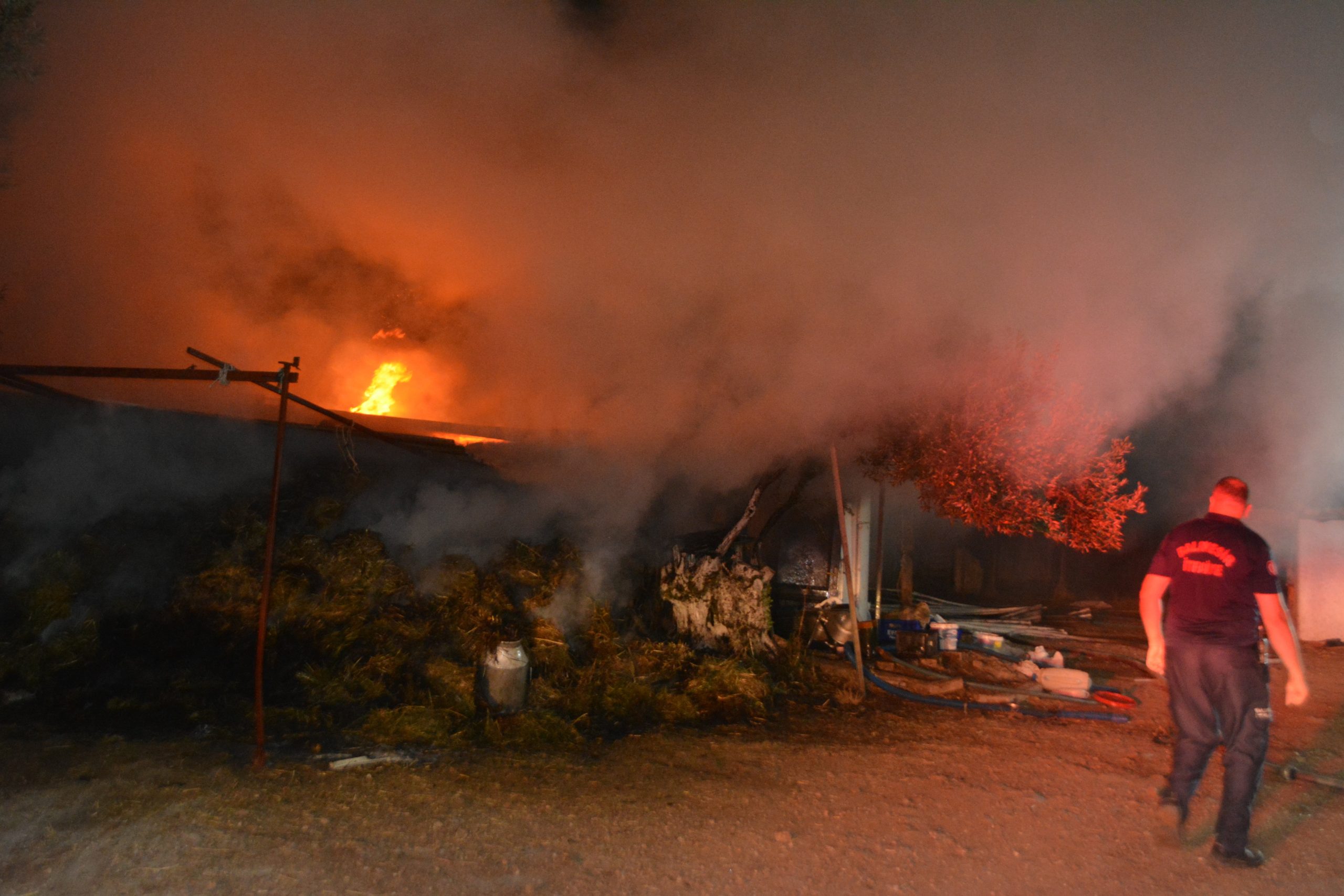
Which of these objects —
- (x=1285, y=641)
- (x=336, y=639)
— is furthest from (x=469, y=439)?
(x=1285, y=641)

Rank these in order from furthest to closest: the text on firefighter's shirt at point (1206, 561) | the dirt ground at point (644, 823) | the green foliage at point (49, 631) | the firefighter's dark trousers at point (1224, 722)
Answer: the green foliage at point (49, 631)
the text on firefighter's shirt at point (1206, 561)
the firefighter's dark trousers at point (1224, 722)
the dirt ground at point (644, 823)

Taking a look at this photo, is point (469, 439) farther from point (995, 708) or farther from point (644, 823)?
point (995, 708)

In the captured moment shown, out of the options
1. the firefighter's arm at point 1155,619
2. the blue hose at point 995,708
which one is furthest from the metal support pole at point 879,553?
the firefighter's arm at point 1155,619

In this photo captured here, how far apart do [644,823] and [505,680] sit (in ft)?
6.76

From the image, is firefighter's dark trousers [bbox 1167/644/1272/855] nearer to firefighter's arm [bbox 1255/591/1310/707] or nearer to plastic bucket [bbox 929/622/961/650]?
firefighter's arm [bbox 1255/591/1310/707]

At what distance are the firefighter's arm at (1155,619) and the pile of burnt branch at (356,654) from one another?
301 centimetres

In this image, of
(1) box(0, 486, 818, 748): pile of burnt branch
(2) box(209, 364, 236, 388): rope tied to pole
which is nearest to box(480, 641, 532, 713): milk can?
(1) box(0, 486, 818, 748): pile of burnt branch

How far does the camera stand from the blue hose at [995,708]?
6055 mm

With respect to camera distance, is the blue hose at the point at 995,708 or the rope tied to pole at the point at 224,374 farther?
the blue hose at the point at 995,708

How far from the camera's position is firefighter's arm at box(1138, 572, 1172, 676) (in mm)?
3619

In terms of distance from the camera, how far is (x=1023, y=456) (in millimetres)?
6750

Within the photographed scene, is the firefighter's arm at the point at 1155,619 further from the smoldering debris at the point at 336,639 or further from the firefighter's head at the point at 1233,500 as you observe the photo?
the smoldering debris at the point at 336,639

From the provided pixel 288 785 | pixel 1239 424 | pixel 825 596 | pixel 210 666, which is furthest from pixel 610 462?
pixel 1239 424

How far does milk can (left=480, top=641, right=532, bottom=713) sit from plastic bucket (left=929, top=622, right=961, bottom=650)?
455 cm
